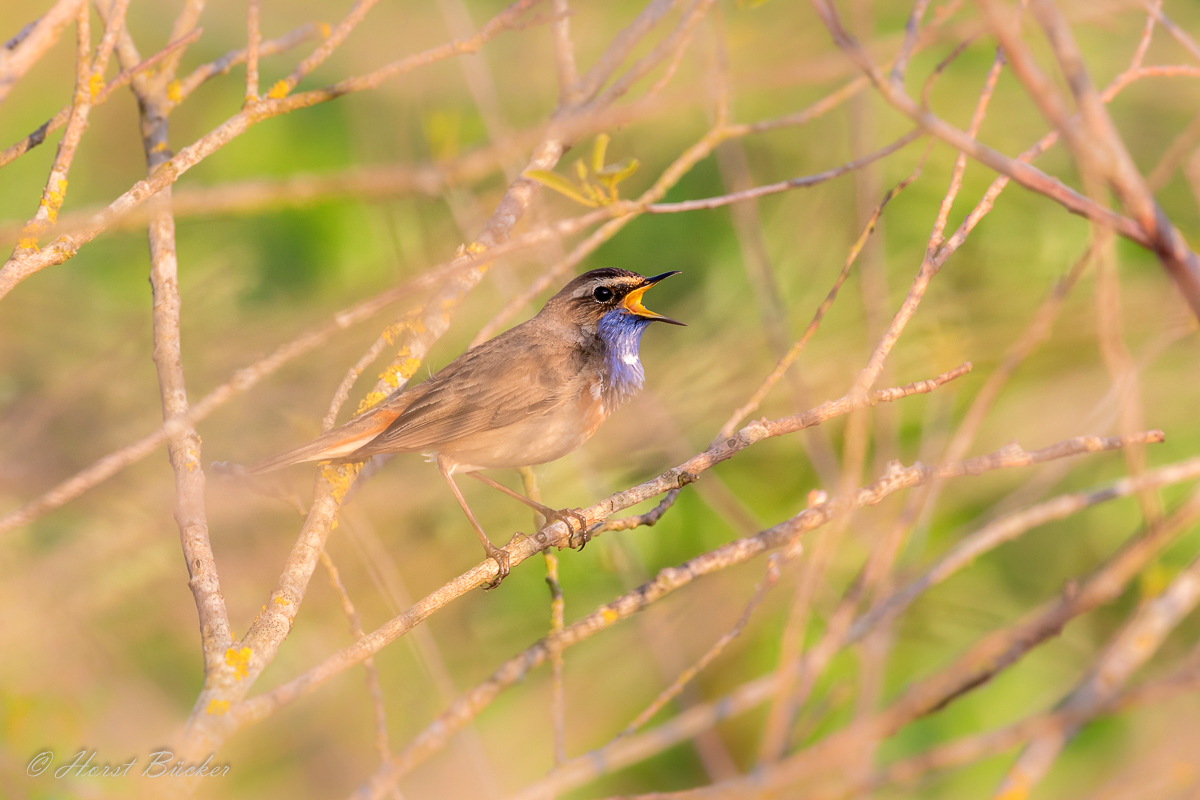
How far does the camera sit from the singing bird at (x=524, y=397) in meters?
4.48

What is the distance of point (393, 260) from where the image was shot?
243 inches

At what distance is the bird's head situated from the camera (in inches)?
206

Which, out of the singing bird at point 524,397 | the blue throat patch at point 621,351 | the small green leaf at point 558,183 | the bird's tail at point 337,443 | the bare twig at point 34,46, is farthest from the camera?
the blue throat patch at point 621,351

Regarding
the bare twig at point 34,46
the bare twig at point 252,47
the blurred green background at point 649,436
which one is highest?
the bare twig at point 252,47

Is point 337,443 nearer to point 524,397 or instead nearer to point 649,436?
point 524,397

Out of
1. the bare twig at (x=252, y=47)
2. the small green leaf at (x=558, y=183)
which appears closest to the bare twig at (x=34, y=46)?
the bare twig at (x=252, y=47)

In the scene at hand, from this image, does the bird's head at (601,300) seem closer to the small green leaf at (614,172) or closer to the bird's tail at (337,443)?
the bird's tail at (337,443)

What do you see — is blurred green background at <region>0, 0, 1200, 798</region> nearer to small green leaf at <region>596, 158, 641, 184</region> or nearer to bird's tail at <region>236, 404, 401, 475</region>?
bird's tail at <region>236, 404, 401, 475</region>

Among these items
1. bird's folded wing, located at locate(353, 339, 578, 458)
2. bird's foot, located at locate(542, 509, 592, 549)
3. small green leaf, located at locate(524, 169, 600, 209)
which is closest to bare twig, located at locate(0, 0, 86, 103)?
small green leaf, located at locate(524, 169, 600, 209)

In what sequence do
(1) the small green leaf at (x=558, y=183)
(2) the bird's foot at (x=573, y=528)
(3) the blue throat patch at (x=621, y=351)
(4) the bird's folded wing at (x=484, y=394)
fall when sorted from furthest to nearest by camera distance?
(3) the blue throat patch at (x=621, y=351) < (4) the bird's folded wing at (x=484, y=394) < (2) the bird's foot at (x=573, y=528) < (1) the small green leaf at (x=558, y=183)

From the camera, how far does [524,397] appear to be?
4.93 meters

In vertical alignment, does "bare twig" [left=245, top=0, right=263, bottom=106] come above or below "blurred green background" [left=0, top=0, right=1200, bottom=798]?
above

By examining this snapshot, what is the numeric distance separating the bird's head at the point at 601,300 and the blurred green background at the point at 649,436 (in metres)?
0.55

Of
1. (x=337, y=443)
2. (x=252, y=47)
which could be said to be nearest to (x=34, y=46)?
(x=252, y=47)
